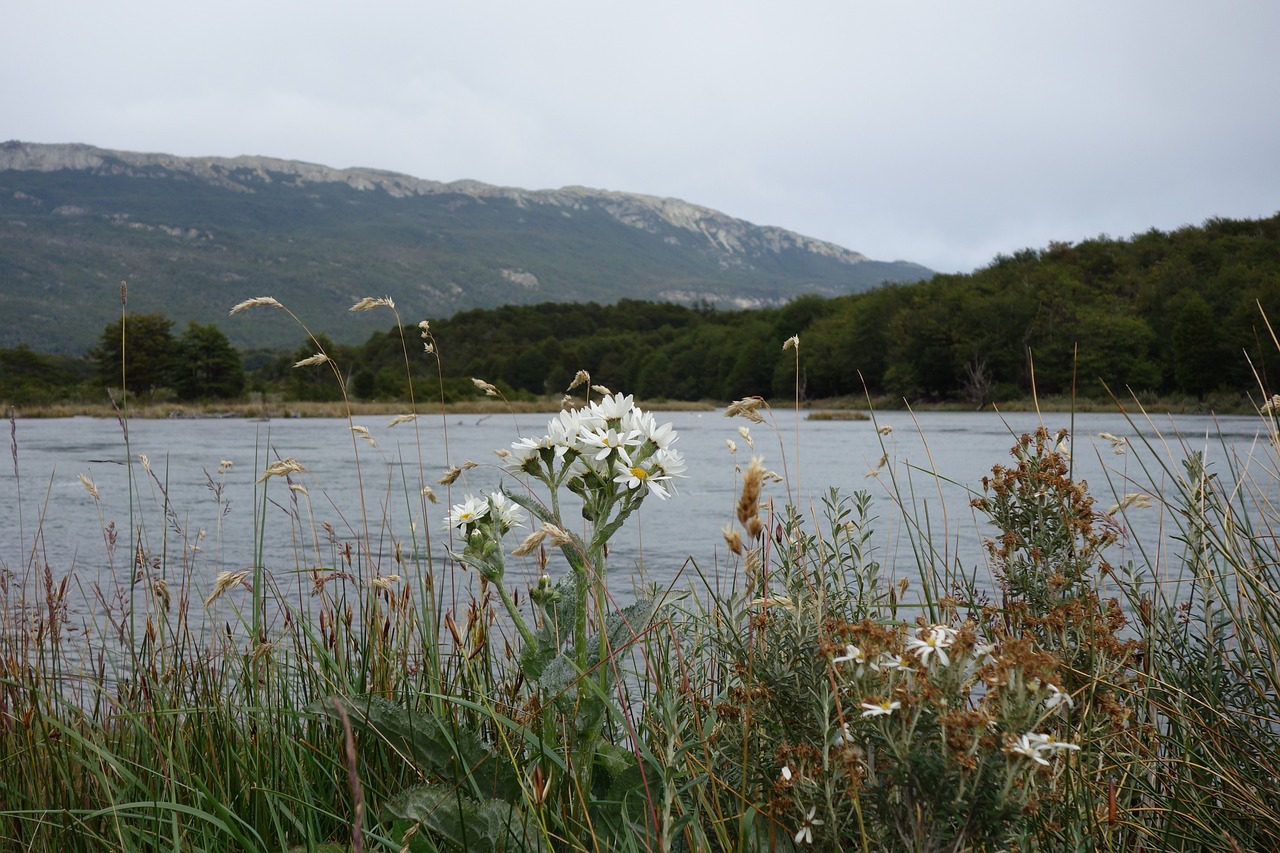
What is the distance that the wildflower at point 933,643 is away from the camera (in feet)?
4.21

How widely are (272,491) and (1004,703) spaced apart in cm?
1347

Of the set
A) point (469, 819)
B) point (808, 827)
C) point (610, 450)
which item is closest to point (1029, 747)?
point (808, 827)

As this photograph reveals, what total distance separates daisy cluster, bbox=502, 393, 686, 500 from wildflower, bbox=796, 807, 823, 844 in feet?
2.22

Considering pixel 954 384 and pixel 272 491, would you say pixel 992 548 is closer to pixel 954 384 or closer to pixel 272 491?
pixel 272 491

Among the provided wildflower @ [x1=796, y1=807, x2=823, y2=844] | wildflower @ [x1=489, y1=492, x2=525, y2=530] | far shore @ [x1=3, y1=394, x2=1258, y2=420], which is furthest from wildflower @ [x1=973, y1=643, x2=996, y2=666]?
far shore @ [x1=3, y1=394, x2=1258, y2=420]

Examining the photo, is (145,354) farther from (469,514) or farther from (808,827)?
(808,827)

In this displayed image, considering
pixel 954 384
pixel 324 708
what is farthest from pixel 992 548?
pixel 954 384

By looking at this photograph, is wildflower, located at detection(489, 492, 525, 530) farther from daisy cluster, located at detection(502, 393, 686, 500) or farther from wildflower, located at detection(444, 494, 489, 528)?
daisy cluster, located at detection(502, 393, 686, 500)

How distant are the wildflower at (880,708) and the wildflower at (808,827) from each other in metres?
0.22

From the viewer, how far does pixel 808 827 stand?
1.40 metres

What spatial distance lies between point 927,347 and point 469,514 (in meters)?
75.5

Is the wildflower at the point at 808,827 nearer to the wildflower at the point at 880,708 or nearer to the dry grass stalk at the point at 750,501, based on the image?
the wildflower at the point at 880,708

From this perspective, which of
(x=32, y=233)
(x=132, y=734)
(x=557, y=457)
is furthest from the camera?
(x=32, y=233)

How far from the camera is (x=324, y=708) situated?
2.26 metres
